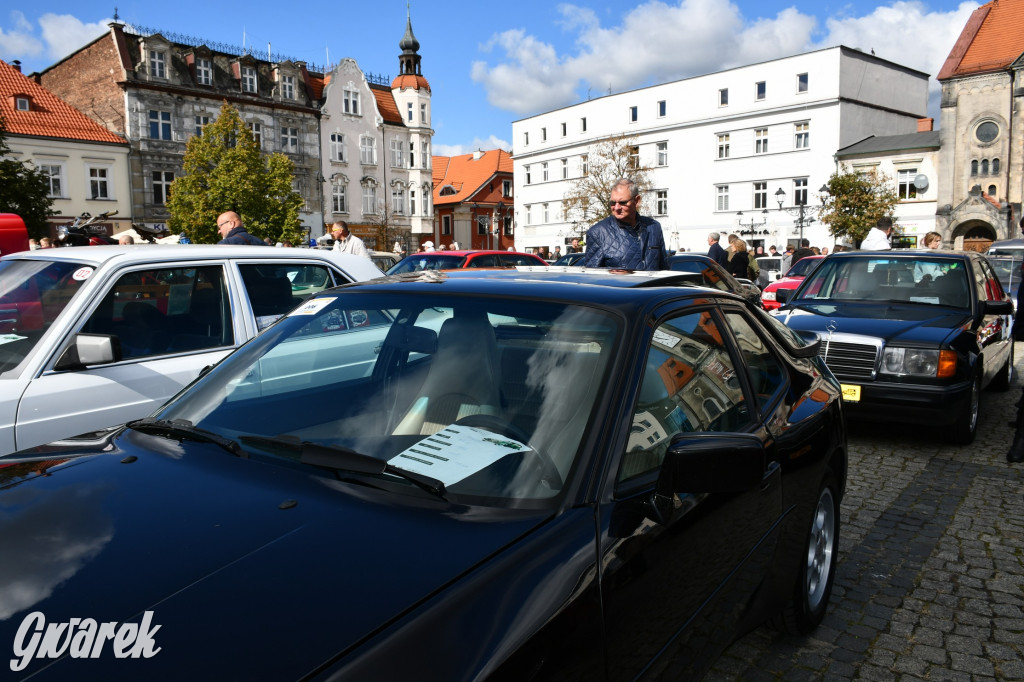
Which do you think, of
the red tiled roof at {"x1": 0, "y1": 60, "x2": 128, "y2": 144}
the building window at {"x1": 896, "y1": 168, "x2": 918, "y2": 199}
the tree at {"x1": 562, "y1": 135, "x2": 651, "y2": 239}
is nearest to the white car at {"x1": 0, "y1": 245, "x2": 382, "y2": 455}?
the red tiled roof at {"x1": 0, "y1": 60, "x2": 128, "y2": 144}

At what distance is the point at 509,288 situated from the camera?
252 centimetres

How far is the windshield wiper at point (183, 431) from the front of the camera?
2203 mm

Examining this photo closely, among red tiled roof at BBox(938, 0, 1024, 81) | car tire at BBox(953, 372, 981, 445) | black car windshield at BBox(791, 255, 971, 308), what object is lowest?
car tire at BBox(953, 372, 981, 445)

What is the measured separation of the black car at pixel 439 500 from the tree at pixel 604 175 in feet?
165

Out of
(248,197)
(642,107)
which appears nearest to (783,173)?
(642,107)

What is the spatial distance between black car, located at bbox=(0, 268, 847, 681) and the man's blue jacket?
3486 millimetres

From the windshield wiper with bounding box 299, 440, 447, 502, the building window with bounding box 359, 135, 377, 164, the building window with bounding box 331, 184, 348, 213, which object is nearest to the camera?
the windshield wiper with bounding box 299, 440, 447, 502

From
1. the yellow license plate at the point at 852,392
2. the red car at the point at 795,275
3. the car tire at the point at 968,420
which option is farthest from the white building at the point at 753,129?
the yellow license plate at the point at 852,392

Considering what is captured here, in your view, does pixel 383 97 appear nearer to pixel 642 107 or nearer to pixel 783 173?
pixel 642 107

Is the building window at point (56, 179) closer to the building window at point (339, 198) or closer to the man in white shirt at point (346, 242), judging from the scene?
the building window at point (339, 198)

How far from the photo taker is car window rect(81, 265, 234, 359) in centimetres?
397

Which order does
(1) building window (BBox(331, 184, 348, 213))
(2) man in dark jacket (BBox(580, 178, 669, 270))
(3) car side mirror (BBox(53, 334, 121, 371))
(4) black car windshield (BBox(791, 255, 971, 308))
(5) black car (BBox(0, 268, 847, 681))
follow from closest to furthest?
(5) black car (BBox(0, 268, 847, 681)) < (3) car side mirror (BBox(53, 334, 121, 371)) < (2) man in dark jacket (BBox(580, 178, 669, 270)) < (4) black car windshield (BBox(791, 255, 971, 308)) < (1) building window (BBox(331, 184, 348, 213))

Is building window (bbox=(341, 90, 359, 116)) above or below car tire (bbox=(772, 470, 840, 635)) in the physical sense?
above

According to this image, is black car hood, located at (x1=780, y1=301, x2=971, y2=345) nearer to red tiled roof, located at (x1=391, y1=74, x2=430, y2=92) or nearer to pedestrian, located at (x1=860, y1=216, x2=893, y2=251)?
pedestrian, located at (x1=860, y1=216, x2=893, y2=251)
